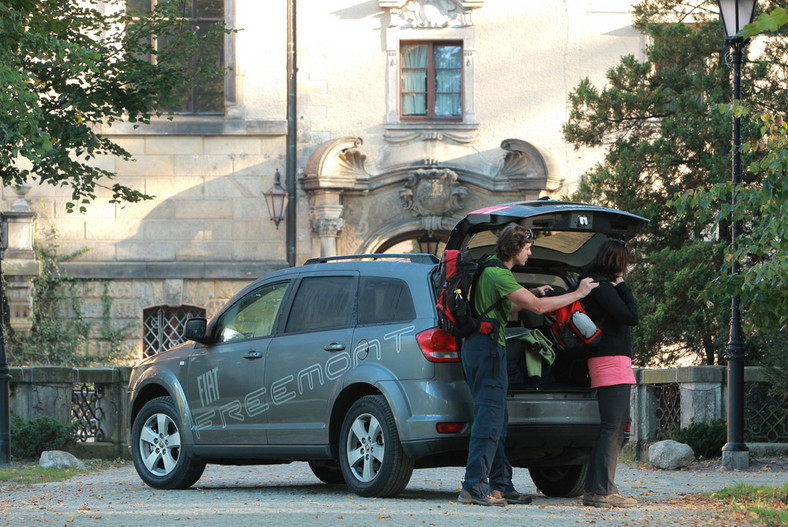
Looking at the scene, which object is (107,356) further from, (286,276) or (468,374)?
(468,374)

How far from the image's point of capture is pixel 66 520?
7.92 meters

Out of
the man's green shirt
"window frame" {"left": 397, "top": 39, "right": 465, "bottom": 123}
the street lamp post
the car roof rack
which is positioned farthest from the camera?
"window frame" {"left": 397, "top": 39, "right": 465, "bottom": 123}

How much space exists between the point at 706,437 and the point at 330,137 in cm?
1051

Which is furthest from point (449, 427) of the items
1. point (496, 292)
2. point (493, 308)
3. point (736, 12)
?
point (736, 12)

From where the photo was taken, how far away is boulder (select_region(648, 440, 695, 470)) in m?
13.0

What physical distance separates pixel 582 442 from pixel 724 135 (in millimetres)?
8232

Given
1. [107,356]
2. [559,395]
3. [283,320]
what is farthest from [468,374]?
[107,356]

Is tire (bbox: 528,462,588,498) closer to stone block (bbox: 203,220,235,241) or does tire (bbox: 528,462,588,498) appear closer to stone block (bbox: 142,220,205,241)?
stone block (bbox: 203,220,235,241)

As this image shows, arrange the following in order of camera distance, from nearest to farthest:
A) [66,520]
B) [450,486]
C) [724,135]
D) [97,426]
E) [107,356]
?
1. [66,520]
2. [450,486]
3. [97,426]
4. [724,135]
5. [107,356]

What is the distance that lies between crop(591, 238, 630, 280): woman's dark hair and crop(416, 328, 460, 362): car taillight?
106cm

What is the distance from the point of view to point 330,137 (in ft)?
72.7

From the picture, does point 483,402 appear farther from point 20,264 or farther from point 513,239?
point 20,264

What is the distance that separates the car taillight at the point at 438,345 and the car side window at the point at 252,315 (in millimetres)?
1690

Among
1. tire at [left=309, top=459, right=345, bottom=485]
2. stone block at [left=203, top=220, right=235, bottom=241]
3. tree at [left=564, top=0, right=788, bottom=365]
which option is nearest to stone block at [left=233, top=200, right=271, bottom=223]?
stone block at [left=203, top=220, right=235, bottom=241]
